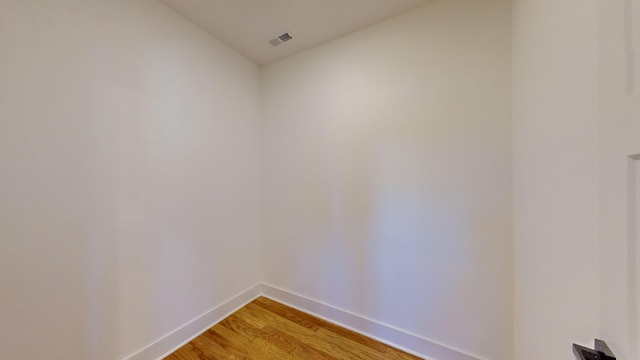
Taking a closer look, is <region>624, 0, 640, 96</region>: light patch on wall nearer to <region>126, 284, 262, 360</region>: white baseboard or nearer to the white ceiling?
the white ceiling

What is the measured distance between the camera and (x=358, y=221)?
1.70m

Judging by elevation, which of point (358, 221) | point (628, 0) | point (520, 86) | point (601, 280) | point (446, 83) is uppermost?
point (446, 83)

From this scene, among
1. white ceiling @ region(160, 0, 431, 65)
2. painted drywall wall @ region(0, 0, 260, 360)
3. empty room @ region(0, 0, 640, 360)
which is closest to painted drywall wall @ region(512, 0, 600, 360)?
empty room @ region(0, 0, 640, 360)

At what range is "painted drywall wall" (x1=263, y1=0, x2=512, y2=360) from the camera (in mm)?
1251

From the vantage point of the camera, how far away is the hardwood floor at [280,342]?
57.1 inches

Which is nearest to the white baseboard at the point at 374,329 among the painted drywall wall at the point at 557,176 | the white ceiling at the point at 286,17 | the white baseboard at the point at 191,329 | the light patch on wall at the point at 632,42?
the white baseboard at the point at 191,329

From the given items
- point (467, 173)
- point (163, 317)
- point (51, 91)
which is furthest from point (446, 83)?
point (163, 317)

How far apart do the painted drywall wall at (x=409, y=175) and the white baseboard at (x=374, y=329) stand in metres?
0.05

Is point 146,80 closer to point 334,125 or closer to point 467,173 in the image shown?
point 334,125

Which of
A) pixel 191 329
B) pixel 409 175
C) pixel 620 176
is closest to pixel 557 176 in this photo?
pixel 620 176

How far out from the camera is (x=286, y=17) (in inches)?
62.7

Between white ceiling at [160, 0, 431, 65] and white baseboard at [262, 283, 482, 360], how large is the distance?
2.29 m

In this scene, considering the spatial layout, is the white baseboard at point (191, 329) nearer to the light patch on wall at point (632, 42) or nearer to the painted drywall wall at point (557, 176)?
the painted drywall wall at point (557, 176)

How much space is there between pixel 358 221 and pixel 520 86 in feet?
4.04
